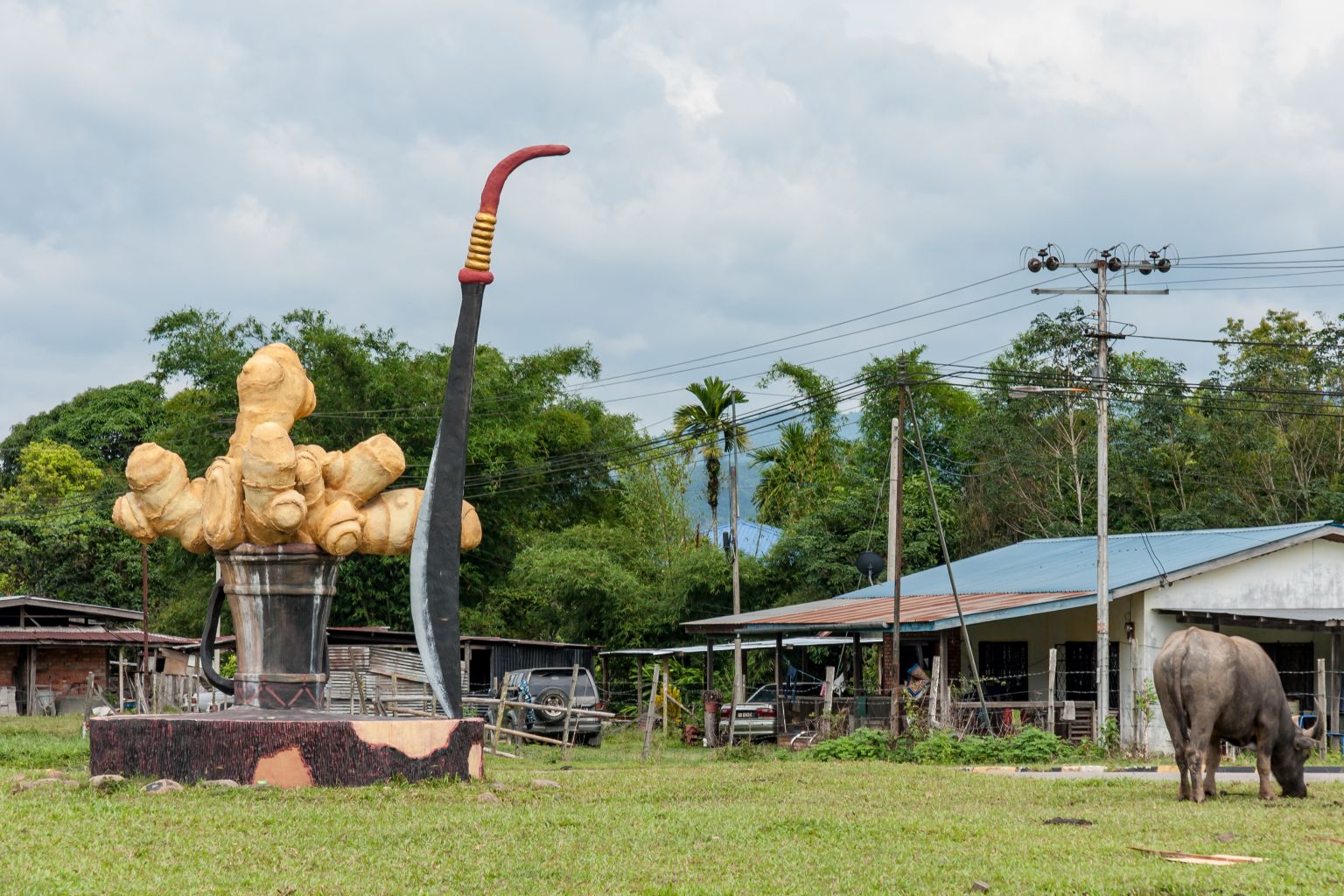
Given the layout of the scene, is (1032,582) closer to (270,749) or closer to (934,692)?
(934,692)

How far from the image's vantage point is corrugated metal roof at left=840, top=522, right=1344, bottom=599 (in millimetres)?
26141

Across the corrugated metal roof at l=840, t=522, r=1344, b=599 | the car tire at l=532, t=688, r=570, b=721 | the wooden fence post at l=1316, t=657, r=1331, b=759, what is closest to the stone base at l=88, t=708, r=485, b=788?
the car tire at l=532, t=688, r=570, b=721

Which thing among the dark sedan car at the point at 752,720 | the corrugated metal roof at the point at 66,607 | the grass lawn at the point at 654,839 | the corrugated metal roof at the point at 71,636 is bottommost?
the dark sedan car at the point at 752,720

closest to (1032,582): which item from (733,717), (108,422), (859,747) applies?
(733,717)

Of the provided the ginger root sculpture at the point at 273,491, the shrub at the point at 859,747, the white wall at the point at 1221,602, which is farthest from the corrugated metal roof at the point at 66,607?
the white wall at the point at 1221,602

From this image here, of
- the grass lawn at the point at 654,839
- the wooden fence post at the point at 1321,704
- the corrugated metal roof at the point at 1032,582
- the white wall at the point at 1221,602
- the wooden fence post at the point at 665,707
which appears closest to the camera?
the grass lawn at the point at 654,839

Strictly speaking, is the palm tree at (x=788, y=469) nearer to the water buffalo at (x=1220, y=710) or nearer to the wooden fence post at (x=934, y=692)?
the wooden fence post at (x=934, y=692)

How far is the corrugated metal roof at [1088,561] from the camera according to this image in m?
26.1

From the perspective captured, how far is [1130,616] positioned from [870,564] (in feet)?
32.3

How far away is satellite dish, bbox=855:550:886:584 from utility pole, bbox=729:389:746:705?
9.88 feet

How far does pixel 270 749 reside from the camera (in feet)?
44.4

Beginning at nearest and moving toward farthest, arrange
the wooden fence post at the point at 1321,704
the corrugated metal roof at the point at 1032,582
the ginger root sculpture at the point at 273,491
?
the ginger root sculpture at the point at 273,491 → the wooden fence post at the point at 1321,704 → the corrugated metal roof at the point at 1032,582

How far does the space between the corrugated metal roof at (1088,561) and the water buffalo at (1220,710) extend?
1072cm

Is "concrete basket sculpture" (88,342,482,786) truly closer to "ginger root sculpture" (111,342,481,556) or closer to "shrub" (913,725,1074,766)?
"ginger root sculpture" (111,342,481,556)
